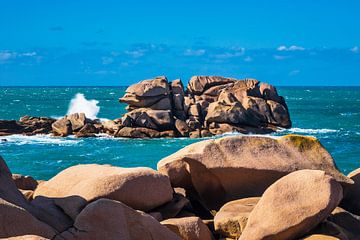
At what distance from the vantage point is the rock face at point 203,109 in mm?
58812

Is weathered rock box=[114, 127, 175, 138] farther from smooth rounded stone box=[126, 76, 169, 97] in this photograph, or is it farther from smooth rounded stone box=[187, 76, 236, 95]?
smooth rounded stone box=[187, 76, 236, 95]

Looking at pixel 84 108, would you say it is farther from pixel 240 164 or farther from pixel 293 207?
pixel 293 207

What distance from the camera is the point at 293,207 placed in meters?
11.5

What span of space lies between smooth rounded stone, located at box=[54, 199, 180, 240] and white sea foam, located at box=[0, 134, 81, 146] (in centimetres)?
4247

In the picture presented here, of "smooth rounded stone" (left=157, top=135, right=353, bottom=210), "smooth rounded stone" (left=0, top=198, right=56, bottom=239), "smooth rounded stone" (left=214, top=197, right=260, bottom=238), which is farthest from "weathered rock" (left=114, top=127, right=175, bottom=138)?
"smooth rounded stone" (left=0, top=198, right=56, bottom=239)

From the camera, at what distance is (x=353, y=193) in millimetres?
14297

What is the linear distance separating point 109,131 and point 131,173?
48726mm

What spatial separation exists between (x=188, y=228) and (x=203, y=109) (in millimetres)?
53220

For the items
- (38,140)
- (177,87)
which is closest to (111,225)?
(38,140)

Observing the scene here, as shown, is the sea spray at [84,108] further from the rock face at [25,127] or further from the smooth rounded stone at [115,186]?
the smooth rounded stone at [115,186]

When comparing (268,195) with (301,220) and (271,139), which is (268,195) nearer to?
(301,220)

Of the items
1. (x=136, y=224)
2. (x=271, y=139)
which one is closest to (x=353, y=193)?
(x=271, y=139)

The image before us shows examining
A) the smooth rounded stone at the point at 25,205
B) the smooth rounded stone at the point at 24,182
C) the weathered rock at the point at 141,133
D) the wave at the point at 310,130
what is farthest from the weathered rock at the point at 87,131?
the smooth rounded stone at the point at 25,205

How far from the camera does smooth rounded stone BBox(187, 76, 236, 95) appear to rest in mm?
72500
